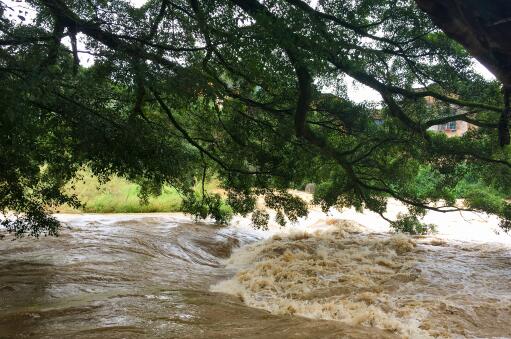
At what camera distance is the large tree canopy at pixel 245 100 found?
171 inches

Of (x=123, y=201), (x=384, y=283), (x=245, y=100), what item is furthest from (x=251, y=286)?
(x=123, y=201)

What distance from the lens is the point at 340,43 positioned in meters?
4.78

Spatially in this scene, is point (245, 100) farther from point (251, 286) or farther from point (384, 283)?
point (384, 283)

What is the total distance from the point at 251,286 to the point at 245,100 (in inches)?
114

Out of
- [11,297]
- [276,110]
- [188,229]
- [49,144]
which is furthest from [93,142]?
[188,229]

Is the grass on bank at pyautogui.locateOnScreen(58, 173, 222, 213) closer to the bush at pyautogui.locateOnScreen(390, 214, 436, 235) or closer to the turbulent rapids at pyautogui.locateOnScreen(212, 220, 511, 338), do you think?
the turbulent rapids at pyautogui.locateOnScreen(212, 220, 511, 338)

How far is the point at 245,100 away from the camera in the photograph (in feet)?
21.7

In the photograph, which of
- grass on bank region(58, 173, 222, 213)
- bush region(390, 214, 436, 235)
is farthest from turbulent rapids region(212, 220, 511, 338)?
grass on bank region(58, 173, 222, 213)

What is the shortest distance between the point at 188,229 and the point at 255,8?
759 cm

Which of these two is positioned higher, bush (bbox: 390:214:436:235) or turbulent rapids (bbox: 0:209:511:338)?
bush (bbox: 390:214:436:235)

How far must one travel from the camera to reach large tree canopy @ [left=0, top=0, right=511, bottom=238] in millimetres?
4332

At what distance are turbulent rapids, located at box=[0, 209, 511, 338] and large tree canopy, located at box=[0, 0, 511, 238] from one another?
95 centimetres

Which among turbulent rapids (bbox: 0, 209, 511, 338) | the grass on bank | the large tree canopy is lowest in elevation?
turbulent rapids (bbox: 0, 209, 511, 338)

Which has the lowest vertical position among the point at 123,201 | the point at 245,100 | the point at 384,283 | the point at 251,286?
the point at 251,286
